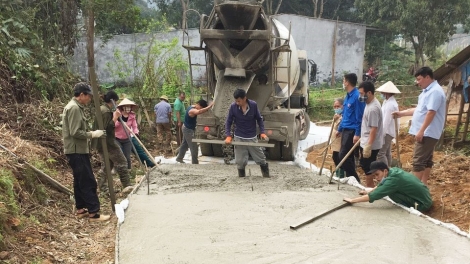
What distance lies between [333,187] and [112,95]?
3.23 m

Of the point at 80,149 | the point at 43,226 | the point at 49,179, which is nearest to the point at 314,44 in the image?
the point at 49,179

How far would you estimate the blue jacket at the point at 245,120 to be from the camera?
5.82 meters

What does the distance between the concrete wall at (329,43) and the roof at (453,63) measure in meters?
11.6

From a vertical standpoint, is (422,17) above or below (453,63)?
above

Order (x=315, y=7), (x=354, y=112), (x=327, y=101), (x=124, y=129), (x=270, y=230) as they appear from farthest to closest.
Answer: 1. (x=315, y=7)
2. (x=327, y=101)
3. (x=124, y=129)
4. (x=354, y=112)
5. (x=270, y=230)

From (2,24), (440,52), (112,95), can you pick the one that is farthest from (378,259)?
(440,52)

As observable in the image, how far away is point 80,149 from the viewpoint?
4734 mm

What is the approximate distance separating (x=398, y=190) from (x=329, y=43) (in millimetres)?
16890

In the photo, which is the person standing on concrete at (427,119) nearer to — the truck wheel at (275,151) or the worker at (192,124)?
the truck wheel at (275,151)

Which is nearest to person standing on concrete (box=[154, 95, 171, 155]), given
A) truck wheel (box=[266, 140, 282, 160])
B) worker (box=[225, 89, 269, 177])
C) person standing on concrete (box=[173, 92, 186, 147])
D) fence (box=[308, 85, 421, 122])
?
person standing on concrete (box=[173, 92, 186, 147])

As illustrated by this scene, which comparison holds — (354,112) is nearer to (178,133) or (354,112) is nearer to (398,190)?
(398,190)

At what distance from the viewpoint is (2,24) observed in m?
7.67

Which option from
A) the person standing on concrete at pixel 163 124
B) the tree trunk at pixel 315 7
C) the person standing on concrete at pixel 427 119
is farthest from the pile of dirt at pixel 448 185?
the tree trunk at pixel 315 7

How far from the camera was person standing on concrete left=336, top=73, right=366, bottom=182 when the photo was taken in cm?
556
